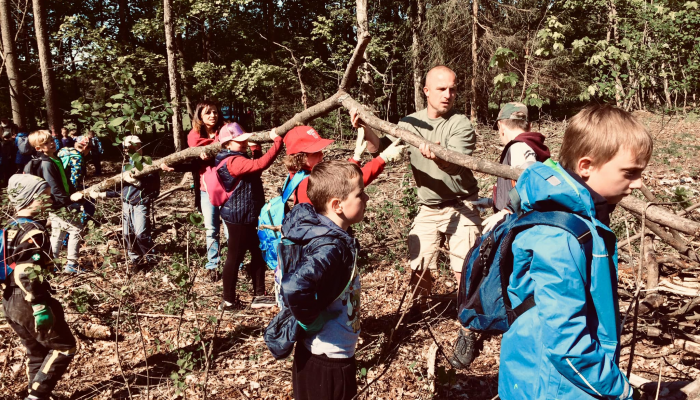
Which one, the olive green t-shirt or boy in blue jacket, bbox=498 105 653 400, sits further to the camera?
the olive green t-shirt

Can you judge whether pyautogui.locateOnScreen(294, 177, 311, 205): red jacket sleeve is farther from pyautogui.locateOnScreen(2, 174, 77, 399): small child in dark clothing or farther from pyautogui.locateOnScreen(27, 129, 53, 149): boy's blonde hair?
pyautogui.locateOnScreen(27, 129, 53, 149): boy's blonde hair

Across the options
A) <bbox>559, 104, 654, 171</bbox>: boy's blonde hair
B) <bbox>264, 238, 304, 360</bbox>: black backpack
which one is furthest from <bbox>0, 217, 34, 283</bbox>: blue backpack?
<bbox>559, 104, 654, 171</bbox>: boy's blonde hair

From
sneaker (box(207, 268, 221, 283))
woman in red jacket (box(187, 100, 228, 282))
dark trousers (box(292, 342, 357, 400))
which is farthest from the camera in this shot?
sneaker (box(207, 268, 221, 283))

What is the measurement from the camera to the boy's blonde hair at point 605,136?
5.32ft

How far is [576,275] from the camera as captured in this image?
4.86ft

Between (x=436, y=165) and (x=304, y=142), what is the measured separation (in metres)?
1.18

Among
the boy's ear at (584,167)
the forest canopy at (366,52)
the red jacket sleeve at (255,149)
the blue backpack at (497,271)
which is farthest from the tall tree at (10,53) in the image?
the boy's ear at (584,167)

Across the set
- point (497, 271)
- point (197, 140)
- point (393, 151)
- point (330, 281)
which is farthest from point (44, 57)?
point (497, 271)

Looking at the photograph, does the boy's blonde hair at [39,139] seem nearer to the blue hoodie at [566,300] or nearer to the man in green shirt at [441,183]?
the man in green shirt at [441,183]

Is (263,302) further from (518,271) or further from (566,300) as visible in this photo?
(566,300)

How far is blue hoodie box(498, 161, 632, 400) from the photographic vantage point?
58.4 inches

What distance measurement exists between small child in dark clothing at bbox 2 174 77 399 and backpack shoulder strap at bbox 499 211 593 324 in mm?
2974

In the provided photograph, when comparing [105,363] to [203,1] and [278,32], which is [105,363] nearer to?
[203,1]

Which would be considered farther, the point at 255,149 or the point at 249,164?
the point at 255,149
